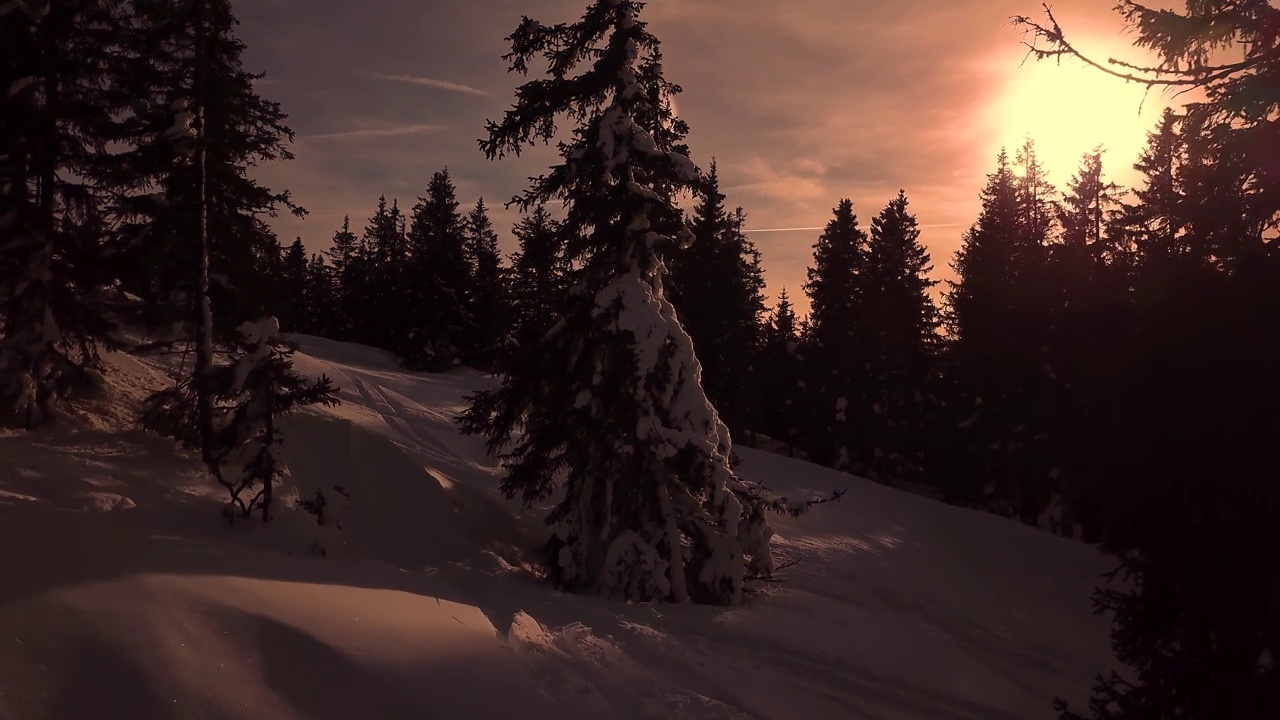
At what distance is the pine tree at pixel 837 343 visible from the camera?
3931cm

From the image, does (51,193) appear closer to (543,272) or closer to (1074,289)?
(543,272)

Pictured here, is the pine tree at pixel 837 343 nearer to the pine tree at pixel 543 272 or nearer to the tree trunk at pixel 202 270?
the pine tree at pixel 543 272

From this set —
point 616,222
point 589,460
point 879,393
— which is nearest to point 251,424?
point 589,460

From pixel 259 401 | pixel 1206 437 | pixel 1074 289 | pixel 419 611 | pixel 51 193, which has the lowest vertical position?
pixel 419 611

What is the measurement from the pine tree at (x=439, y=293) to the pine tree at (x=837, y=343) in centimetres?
2127

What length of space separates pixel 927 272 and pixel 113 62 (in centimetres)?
3661

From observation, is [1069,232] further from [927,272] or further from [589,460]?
[589,460]

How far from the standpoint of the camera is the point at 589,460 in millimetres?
12531

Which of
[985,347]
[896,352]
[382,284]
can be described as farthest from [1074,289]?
[382,284]

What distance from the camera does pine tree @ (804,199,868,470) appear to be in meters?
39.3

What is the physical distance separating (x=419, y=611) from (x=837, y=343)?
34.7 metres

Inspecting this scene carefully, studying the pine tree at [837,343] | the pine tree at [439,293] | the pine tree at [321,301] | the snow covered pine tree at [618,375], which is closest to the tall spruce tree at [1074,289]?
the pine tree at [837,343]

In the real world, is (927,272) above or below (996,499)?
above

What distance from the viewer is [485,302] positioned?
50781 millimetres
